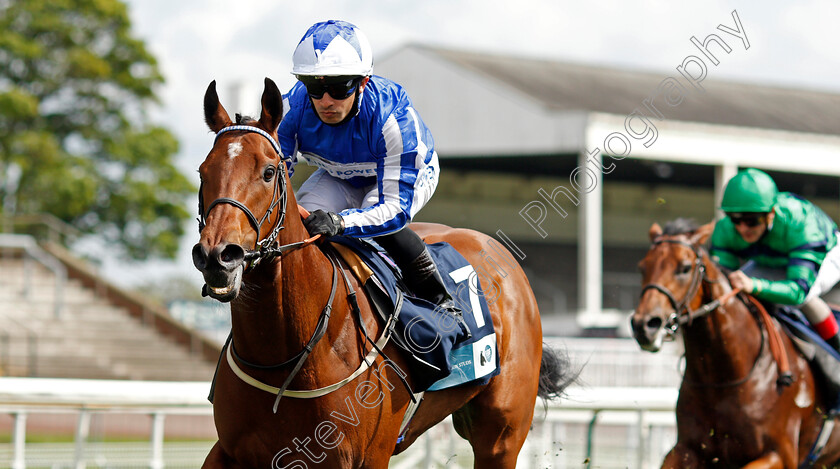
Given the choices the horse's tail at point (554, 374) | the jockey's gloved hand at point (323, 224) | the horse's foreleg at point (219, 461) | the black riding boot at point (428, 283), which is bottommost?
the horse's foreleg at point (219, 461)

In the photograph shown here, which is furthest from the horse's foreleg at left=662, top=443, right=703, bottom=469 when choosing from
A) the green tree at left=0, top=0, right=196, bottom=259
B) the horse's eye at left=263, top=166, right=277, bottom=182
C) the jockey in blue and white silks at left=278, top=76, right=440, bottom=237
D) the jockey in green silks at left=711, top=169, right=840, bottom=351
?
the green tree at left=0, top=0, right=196, bottom=259

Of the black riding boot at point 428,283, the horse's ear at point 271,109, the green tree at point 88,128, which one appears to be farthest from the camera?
the green tree at point 88,128

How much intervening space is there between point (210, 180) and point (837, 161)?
16.5 metres

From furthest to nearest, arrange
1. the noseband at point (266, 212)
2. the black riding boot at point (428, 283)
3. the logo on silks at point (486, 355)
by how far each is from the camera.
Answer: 1. the logo on silks at point (486, 355)
2. the black riding boot at point (428, 283)
3. the noseband at point (266, 212)

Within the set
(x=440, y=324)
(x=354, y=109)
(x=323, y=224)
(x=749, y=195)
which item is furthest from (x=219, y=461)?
(x=749, y=195)

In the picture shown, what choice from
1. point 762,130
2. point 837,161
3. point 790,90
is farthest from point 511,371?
point 790,90

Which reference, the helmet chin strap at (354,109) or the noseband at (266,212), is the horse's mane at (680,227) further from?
the noseband at (266,212)

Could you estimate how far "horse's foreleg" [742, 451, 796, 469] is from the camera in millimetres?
4469

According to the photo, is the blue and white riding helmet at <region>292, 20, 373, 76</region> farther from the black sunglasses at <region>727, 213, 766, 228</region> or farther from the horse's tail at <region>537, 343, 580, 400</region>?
the black sunglasses at <region>727, 213, 766, 228</region>

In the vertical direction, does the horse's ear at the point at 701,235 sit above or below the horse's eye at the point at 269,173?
above

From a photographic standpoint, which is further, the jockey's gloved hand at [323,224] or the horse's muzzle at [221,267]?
the jockey's gloved hand at [323,224]

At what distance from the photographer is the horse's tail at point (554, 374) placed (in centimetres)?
445

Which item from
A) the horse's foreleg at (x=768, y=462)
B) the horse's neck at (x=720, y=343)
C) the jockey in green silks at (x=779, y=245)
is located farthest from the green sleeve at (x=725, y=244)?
the horse's foreleg at (x=768, y=462)

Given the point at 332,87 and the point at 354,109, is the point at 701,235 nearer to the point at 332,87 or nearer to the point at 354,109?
the point at 354,109
